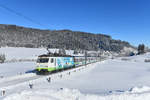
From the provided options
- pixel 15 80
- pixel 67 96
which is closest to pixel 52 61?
pixel 15 80

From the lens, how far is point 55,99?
336 inches

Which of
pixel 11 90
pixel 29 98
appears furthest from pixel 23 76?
pixel 29 98

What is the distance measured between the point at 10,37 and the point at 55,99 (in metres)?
173

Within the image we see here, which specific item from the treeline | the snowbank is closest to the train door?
the snowbank

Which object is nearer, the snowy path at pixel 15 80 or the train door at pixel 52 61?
the snowy path at pixel 15 80

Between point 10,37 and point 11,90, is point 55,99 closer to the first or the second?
point 11,90

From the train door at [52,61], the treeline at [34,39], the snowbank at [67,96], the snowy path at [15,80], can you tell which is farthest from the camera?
the treeline at [34,39]

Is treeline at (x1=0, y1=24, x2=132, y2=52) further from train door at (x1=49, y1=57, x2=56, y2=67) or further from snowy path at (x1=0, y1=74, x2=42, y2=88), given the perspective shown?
snowy path at (x1=0, y1=74, x2=42, y2=88)

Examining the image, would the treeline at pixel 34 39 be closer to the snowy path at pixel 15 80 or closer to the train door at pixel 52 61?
the train door at pixel 52 61

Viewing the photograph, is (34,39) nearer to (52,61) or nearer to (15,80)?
(52,61)

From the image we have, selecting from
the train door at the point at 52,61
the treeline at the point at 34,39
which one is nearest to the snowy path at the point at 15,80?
the train door at the point at 52,61

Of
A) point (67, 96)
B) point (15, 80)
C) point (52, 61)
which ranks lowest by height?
point (15, 80)

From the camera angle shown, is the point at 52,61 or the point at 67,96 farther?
the point at 52,61

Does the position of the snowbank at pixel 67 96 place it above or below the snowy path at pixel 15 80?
above
